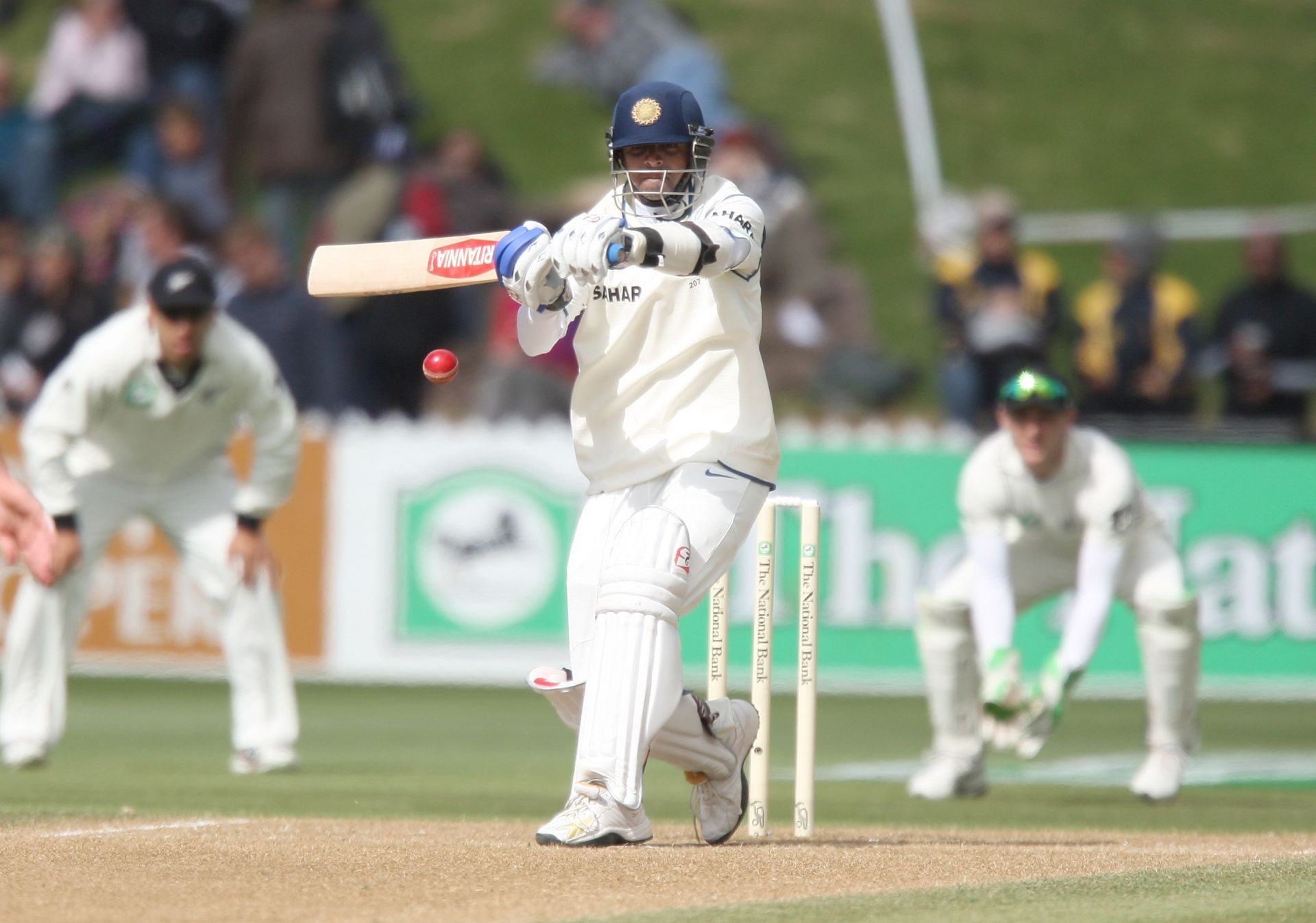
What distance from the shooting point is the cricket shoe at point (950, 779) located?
818 centimetres

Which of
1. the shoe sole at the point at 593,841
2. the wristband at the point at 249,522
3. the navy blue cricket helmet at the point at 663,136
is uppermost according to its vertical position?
the navy blue cricket helmet at the point at 663,136

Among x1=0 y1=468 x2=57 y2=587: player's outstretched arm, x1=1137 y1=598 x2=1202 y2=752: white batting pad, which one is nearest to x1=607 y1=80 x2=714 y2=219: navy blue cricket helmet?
x1=0 y1=468 x2=57 y2=587: player's outstretched arm

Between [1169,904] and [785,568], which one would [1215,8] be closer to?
[785,568]

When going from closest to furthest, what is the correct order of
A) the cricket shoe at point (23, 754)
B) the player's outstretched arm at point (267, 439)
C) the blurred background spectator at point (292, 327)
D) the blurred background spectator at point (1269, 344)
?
the cricket shoe at point (23, 754) < the player's outstretched arm at point (267, 439) < the blurred background spectator at point (1269, 344) < the blurred background spectator at point (292, 327)

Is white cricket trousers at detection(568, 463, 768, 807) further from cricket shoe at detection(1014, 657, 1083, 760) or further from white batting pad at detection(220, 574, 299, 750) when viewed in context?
white batting pad at detection(220, 574, 299, 750)

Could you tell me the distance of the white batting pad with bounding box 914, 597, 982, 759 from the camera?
27.5ft

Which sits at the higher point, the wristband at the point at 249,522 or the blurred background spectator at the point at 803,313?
the blurred background spectator at the point at 803,313

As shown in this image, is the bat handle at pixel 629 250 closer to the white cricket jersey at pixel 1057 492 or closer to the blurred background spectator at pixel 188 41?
the white cricket jersey at pixel 1057 492

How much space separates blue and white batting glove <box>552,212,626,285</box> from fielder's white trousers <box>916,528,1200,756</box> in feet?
11.3

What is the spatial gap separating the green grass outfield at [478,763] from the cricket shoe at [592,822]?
821 mm

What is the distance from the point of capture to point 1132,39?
814 inches

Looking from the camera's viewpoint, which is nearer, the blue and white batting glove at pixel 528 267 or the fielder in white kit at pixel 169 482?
the blue and white batting glove at pixel 528 267

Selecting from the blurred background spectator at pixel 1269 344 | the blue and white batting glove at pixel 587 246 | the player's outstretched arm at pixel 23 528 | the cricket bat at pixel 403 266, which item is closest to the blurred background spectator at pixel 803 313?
the blurred background spectator at pixel 1269 344

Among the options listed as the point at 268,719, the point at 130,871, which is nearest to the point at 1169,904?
the point at 130,871
